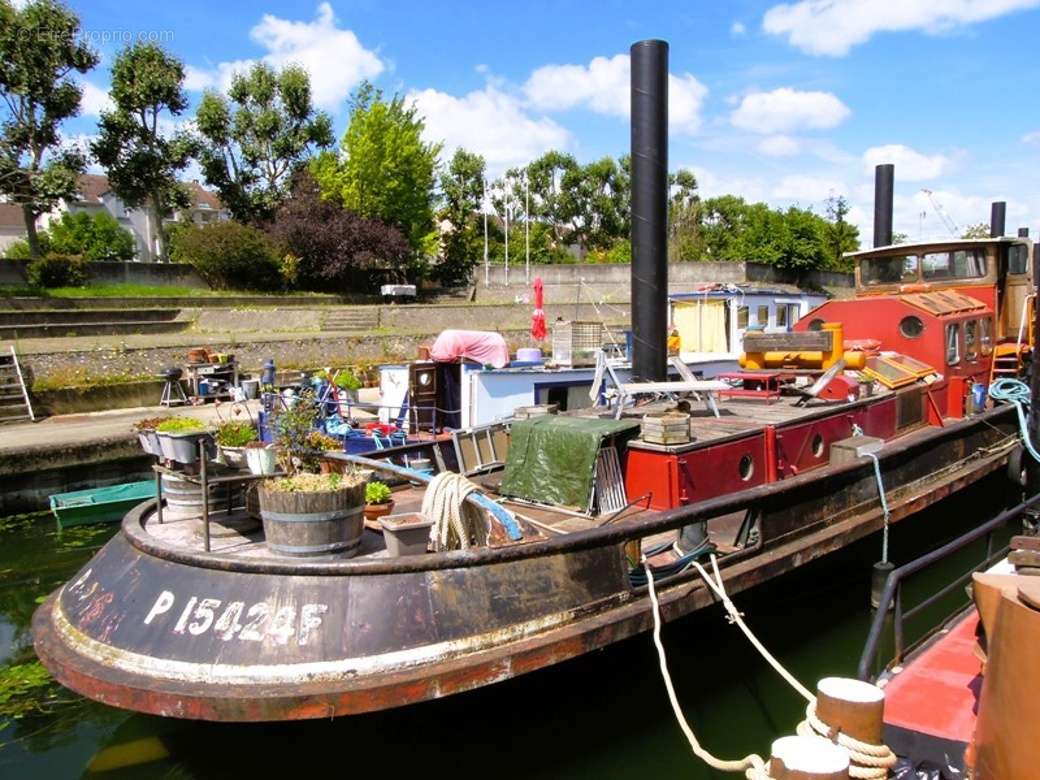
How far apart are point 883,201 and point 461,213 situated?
93.9 feet

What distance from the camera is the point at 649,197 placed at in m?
8.36

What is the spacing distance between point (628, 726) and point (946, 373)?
7.01 meters

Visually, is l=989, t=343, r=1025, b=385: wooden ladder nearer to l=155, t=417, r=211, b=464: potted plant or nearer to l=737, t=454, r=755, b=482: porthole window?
l=737, t=454, r=755, b=482: porthole window

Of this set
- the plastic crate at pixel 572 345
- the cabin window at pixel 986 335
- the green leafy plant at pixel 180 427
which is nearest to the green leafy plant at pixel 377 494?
the green leafy plant at pixel 180 427

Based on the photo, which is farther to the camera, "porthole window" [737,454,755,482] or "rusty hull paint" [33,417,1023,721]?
"porthole window" [737,454,755,482]

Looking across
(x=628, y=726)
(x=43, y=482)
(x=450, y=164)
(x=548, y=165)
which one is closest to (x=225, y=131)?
(x=450, y=164)

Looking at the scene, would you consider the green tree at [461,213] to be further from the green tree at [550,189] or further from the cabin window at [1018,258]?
the cabin window at [1018,258]

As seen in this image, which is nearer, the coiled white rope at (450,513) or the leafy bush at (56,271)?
the coiled white rope at (450,513)

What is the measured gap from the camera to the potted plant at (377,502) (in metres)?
5.78

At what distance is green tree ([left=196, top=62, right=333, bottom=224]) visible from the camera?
121ft

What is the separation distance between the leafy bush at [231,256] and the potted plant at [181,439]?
27779 mm

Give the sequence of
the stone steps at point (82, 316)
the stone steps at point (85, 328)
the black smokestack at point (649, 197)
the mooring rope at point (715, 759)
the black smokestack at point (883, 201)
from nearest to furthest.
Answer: the mooring rope at point (715, 759)
the black smokestack at point (649, 197)
the black smokestack at point (883, 201)
the stone steps at point (85, 328)
the stone steps at point (82, 316)

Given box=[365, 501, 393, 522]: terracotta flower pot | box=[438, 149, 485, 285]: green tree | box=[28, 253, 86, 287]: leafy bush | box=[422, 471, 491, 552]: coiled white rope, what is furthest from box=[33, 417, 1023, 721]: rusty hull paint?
box=[438, 149, 485, 285]: green tree

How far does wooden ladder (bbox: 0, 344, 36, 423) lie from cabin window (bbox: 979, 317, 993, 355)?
56.1 feet
